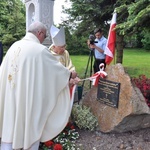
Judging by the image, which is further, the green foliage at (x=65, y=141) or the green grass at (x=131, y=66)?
the green grass at (x=131, y=66)

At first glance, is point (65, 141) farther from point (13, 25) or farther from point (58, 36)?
point (13, 25)

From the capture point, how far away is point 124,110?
3744 mm

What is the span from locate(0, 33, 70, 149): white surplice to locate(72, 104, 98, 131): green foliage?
1281 mm

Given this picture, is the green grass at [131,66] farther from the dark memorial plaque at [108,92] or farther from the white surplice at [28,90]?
the white surplice at [28,90]

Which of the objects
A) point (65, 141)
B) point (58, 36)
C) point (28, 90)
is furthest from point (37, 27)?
point (65, 141)

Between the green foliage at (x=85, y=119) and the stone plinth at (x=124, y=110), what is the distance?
98mm

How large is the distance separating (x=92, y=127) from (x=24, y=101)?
5.58 feet

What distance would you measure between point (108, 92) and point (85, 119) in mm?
574

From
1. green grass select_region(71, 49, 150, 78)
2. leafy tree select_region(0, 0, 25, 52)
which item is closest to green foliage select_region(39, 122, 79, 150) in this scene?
green grass select_region(71, 49, 150, 78)

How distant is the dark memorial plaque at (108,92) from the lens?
3.91 m

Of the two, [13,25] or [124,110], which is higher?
[13,25]

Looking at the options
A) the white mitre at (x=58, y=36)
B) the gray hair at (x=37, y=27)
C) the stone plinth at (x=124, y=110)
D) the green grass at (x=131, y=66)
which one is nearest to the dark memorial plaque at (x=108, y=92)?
the stone plinth at (x=124, y=110)

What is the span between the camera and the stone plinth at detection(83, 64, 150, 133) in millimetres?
3689

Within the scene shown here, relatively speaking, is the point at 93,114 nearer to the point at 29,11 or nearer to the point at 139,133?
the point at 139,133
